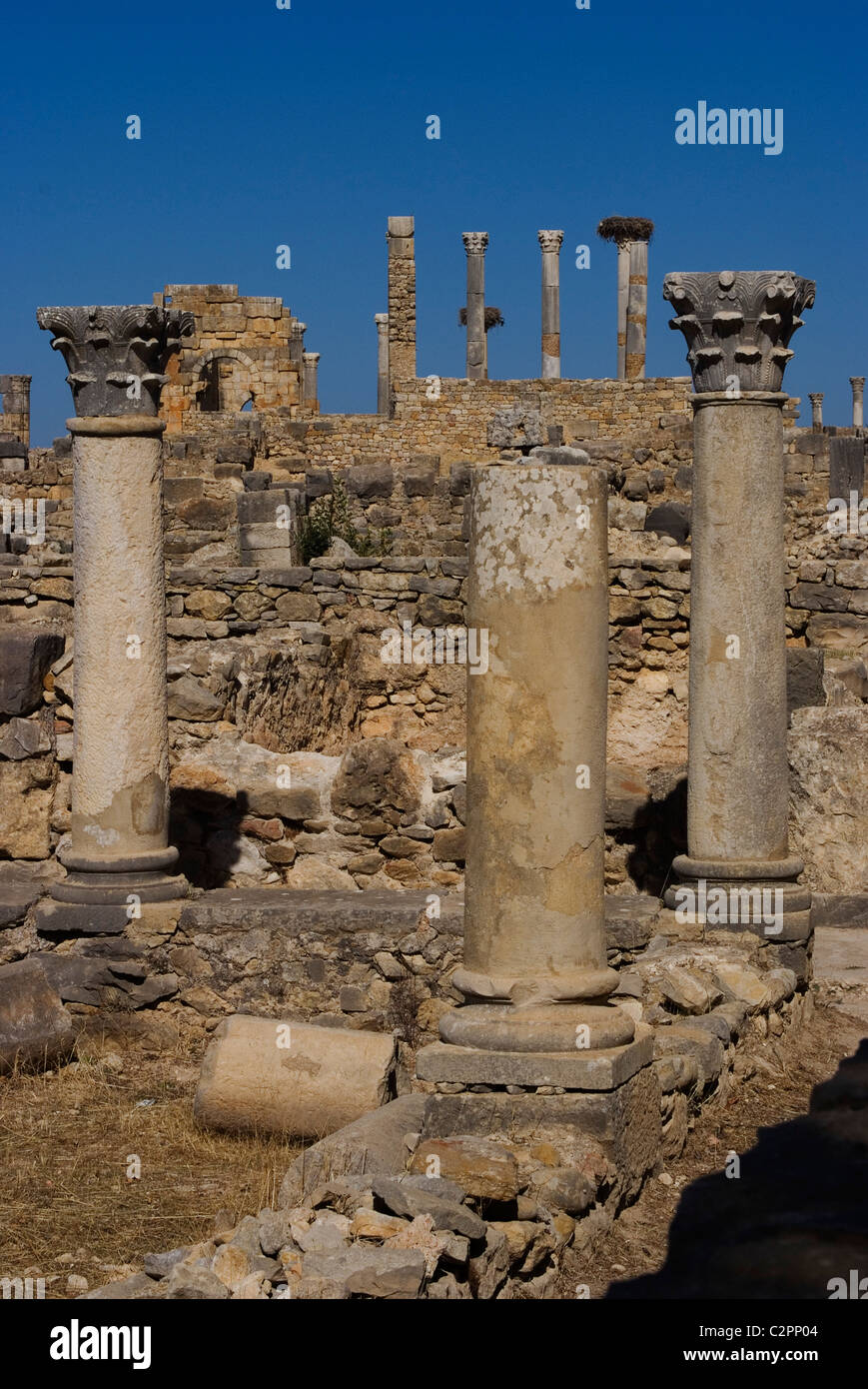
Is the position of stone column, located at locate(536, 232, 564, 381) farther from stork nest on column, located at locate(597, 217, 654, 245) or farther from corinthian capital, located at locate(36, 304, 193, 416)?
corinthian capital, located at locate(36, 304, 193, 416)

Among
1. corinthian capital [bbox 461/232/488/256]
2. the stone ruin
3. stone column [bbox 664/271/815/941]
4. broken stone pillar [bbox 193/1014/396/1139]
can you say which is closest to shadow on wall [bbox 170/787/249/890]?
the stone ruin

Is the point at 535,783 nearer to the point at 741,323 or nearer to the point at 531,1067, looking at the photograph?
the point at 531,1067

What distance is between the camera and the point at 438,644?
1311 cm

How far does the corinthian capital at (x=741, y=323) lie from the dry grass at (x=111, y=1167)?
3.91 metres

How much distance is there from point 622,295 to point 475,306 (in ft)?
10.3

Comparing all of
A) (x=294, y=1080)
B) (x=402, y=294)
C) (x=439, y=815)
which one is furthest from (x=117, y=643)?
(x=402, y=294)

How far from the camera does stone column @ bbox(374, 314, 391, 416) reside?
38.8 meters

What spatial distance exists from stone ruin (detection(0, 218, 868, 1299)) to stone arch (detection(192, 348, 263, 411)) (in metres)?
13.4

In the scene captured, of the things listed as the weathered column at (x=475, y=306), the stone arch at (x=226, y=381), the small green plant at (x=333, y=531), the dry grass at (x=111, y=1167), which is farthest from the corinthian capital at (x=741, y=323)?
the weathered column at (x=475, y=306)

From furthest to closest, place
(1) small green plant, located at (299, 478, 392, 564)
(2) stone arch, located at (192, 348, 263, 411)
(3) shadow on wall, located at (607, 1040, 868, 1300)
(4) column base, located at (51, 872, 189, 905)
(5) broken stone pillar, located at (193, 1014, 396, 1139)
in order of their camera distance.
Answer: (2) stone arch, located at (192, 348, 263, 411), (1) small green plant, located at (299, 478, 392, 564), (4) column base, located at (51, 872, 189, 905), (5) broken stone pillar, located at (193, 1014, 396, 1139), (3) shadow on wall, located at (607, 1040, 868, 1300)

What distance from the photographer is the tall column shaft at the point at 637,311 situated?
1292 inches

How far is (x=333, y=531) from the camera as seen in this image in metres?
16.5

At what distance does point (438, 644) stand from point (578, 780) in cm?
782

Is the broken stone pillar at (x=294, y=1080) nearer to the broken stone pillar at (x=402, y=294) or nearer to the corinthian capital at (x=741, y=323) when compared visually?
the corinthian capital at (x=741, y=323)
